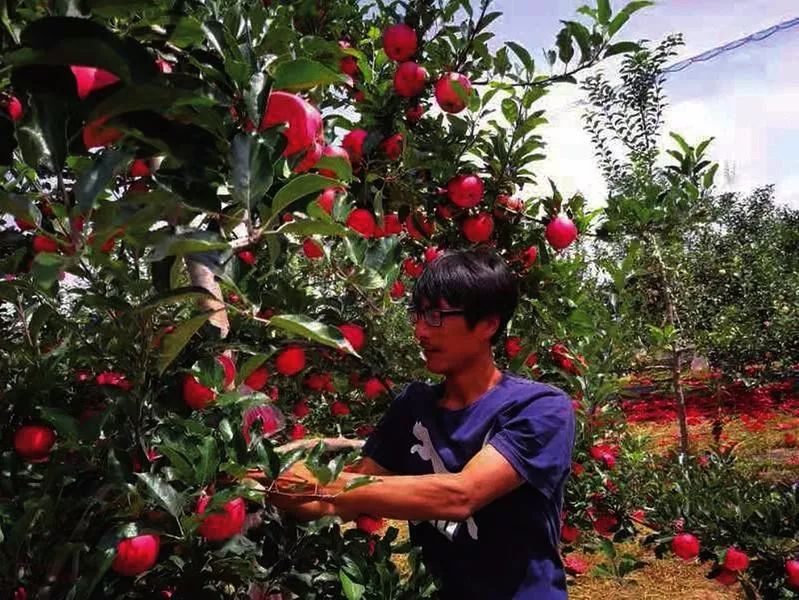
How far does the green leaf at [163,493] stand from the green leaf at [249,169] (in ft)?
1.61

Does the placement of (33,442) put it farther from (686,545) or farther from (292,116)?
(686,545)

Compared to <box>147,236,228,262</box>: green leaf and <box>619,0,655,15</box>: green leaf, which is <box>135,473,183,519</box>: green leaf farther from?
<box>619,0,655,15</box>: green leaf

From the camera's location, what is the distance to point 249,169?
2.36 feet

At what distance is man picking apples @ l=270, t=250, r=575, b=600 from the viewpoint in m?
1.28

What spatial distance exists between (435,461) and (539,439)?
23 centimetres

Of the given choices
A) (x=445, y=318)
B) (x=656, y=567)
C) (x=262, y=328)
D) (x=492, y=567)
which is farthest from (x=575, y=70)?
(x=656, y=567)

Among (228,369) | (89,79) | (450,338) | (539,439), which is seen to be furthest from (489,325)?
(89,79)

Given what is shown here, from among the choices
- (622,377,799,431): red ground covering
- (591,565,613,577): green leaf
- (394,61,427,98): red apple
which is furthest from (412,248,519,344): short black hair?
(622,377,799,431): red ground covering

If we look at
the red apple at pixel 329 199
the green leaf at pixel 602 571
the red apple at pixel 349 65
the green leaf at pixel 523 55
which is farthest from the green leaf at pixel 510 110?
the green leaf at pixel 602 571

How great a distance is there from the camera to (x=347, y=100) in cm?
230

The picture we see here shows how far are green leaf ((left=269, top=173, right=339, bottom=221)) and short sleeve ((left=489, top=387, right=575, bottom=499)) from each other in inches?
29.8

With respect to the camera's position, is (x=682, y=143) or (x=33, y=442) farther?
(x=682, y=143)

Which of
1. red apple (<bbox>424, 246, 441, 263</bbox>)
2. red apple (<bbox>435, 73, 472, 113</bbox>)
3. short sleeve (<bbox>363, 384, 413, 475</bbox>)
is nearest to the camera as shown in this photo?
short sleeve (<bbox>363, 384, 413, 475</bbox>)

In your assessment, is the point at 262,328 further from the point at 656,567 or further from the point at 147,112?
the point at 656,567
